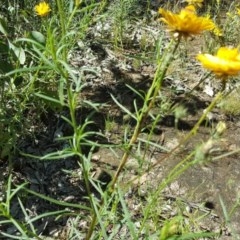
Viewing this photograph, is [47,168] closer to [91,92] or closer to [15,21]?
[91,92]

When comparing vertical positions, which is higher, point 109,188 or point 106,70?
point 109,188

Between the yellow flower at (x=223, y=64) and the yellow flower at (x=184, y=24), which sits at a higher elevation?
the yellow flower at (x=184, y=24)

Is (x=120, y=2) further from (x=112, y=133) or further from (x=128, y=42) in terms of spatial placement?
(x=112, y=133)

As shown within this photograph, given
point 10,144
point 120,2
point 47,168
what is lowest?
point 47,168

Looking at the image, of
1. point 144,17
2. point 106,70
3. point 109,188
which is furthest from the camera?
point 144,17

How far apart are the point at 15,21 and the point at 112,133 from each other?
941 mm

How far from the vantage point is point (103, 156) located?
2.37m

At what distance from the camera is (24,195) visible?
2.04 m

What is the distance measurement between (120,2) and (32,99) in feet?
4.26

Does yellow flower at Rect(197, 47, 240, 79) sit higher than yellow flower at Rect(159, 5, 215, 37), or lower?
lower

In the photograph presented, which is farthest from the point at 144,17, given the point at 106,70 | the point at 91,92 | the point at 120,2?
the point at 91,92

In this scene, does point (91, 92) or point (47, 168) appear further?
point (91, 92)

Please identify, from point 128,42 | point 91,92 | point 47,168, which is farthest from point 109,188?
point 128,42

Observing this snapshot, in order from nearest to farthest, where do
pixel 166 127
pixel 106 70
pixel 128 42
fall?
1. pixel 166 127
2. pixel 106 70
3. pixel 128 42
